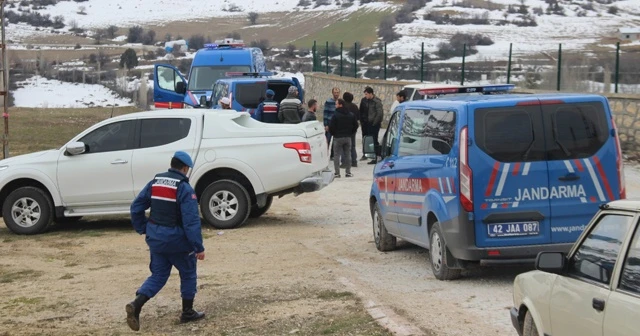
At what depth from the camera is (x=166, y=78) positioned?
33688mm

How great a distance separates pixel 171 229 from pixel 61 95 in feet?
227

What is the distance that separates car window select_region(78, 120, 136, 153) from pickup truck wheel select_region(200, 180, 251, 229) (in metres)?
1.34

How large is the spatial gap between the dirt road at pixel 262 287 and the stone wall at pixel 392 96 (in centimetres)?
972

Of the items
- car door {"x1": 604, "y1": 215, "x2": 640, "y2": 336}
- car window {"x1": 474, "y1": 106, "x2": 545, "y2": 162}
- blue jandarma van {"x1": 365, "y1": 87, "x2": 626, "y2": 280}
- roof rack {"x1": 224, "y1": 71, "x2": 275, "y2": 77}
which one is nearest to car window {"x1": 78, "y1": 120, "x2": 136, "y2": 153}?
blue jandarma van {"x1": 365, "y1": 87, "x2": 626, "y2": 280}

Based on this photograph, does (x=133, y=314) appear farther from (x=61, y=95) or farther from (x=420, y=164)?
(x=61, y=95)

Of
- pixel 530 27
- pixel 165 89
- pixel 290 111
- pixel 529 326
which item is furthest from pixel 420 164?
pixel 530 27

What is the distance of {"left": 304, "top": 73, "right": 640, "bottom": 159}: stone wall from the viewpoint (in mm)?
24141

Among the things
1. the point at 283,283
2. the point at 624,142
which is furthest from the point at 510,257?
the point at 624,142

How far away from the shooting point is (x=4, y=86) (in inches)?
943

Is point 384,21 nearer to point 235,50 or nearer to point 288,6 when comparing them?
point 288,6

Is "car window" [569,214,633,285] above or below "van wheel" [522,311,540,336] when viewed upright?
above

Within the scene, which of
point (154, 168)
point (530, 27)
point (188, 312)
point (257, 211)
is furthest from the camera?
point (530, 27)

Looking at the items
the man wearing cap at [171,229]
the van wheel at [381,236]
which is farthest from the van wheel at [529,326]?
the van wheel at [381,236]

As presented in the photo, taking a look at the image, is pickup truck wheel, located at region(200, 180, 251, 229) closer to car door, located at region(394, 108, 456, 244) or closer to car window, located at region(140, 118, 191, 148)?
car window, located at region(140, 118, 191, 148)
